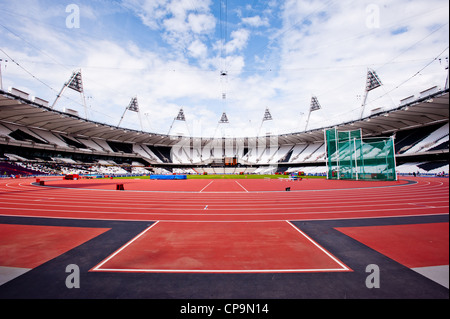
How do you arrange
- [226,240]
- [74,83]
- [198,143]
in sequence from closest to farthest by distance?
[226,240] → [74,83] → [198,143]

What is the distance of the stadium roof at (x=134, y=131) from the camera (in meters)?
32.1

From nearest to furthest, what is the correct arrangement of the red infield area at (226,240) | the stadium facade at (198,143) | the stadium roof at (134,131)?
the red infield area at (226,240) < the stadium roof at (134,131) < the stadium facade at (198,143)

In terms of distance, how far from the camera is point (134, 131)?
58969mm

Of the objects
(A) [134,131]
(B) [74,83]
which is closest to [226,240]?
(B) [74,83]

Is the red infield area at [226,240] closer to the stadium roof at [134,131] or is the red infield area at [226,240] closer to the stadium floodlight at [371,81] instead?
the stadium roof at [134,131]

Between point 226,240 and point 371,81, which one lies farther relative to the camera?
point 371,81

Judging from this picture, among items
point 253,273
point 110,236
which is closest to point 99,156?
point 110,236

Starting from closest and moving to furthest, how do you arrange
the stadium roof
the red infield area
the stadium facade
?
the red infield area < the stadium roof < the stadium facade

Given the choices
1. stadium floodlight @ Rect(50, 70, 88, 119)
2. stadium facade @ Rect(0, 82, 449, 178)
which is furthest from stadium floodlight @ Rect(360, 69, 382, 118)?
stadium floodlight @ Rect(50, 70, 88, 119)

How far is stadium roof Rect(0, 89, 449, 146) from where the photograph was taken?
32.1 m

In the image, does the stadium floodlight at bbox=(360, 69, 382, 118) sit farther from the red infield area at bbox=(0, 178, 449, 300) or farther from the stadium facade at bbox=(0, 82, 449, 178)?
the red infield area at bbox=(0, 178, 449, 300)

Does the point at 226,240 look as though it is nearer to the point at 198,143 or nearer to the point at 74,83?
the point at 74,83

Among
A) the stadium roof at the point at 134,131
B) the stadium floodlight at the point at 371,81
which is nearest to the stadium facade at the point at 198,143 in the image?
the stadium roof at the point at 134,131

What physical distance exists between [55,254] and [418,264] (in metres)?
7.63
